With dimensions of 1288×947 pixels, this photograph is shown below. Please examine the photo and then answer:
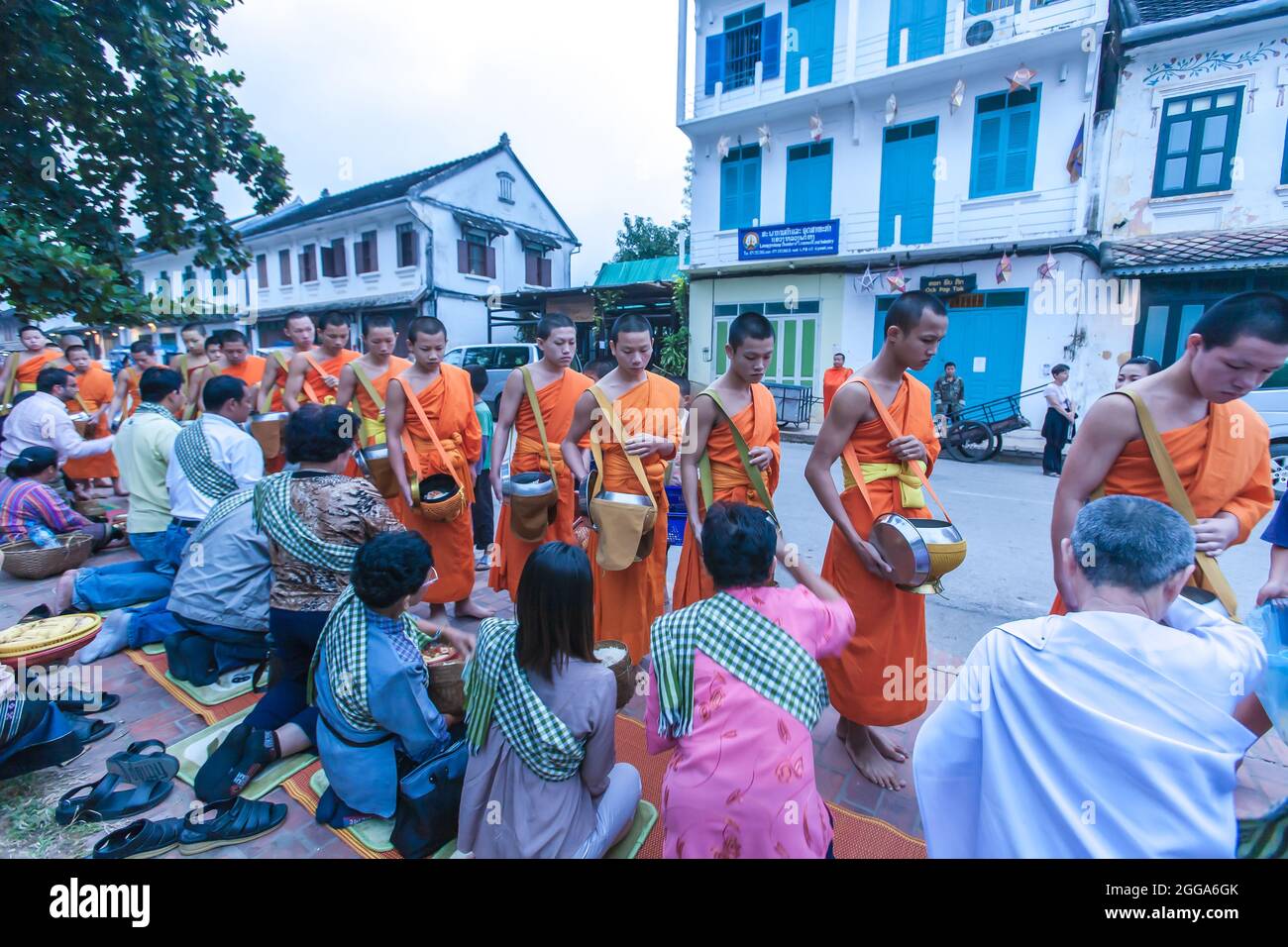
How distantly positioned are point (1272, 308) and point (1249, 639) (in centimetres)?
112

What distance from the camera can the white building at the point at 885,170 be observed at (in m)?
11.4

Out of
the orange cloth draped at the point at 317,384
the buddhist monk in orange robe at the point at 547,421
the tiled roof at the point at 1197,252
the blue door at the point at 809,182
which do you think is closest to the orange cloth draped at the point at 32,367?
the orange cloth draped at the point at 317,384

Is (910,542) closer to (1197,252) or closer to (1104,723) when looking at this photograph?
(1104,723)

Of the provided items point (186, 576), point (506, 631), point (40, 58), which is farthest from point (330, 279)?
point (506, 631)

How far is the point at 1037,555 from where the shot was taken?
5.23m

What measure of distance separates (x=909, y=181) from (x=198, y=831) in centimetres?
1467

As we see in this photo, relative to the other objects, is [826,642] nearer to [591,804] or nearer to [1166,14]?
[591,804]

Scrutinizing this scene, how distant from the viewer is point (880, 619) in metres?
2.49

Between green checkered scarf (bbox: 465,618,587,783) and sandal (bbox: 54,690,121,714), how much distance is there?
7.20ft

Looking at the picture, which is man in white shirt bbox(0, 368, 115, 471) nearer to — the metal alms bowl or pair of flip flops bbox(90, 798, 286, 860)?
pair of flip flops bbox(90, 798, 286, 860)

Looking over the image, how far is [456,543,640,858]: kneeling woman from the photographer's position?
5.68ft

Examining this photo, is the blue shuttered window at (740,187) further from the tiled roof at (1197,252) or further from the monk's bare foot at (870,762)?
the monk's bare foot at (870,762)

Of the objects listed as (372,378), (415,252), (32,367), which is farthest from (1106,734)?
(415,252)

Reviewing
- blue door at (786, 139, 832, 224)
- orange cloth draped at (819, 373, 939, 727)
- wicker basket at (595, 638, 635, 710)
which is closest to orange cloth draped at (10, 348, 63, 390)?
wicker basket at (595, 638, 635, 710)
